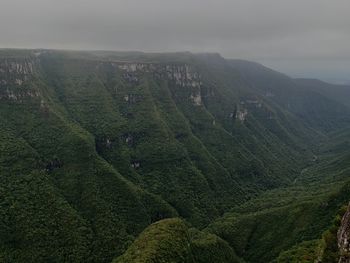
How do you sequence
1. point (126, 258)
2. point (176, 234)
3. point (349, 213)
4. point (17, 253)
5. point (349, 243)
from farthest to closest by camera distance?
point (17, 253)
point (176, 234)
point (126, 258)
point (349, 213)
point (349, 243)

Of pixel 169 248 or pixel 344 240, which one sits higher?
pixel 344 240

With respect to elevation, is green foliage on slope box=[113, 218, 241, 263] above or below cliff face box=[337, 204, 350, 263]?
below

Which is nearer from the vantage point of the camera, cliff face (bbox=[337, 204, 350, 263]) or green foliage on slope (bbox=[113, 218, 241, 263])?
cliff face (bbox=[337, 204, 350, 263])

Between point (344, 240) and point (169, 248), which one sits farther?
point (169, 248)

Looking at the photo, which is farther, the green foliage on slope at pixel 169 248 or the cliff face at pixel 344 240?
the green foliage on slope at pixel 169 248

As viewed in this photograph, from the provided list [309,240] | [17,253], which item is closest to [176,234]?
[309,240]

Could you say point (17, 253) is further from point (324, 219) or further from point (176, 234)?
point (324, 219)

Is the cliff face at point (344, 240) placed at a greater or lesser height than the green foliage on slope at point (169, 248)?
greater

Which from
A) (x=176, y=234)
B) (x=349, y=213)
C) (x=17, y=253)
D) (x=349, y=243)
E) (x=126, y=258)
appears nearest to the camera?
(x=349, y=243)
